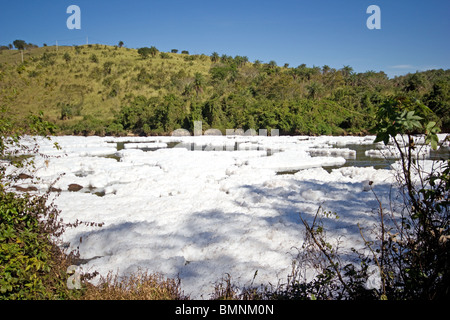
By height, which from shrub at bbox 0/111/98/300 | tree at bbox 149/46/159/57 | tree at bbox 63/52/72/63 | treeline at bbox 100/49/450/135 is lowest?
shrub at bbox 0/111/98/300

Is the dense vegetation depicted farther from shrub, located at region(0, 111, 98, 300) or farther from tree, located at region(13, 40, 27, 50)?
tree, located at region(13, 40, 27, 50)

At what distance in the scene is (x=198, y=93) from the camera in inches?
1610

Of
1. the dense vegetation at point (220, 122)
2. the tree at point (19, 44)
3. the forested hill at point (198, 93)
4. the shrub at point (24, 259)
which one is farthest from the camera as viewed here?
the tree at point (19, 44)

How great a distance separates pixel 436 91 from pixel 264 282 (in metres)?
27.9

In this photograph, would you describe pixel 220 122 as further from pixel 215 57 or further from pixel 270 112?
pixel 215 57

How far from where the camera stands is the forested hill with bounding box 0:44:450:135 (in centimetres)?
2988

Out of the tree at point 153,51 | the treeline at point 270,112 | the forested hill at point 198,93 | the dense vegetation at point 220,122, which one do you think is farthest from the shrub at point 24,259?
the tree at point 153,51

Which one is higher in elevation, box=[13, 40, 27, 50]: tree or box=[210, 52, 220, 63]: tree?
box=[13, 40, 27, 50]: tree

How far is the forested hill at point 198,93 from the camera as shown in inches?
1176

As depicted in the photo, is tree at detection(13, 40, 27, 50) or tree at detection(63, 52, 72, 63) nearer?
tree at detection(63, 52, 72, 63)

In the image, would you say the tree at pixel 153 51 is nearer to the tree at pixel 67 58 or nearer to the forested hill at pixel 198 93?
the forested hill at pixel 198 93

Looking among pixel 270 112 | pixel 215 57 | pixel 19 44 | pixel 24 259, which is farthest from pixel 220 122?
pixel 19 44

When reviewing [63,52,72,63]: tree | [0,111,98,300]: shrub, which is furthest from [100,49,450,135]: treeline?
[63,52,72,63]: tree
